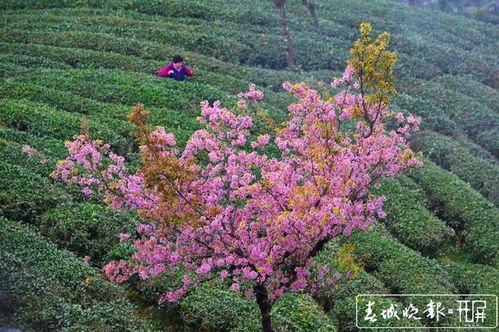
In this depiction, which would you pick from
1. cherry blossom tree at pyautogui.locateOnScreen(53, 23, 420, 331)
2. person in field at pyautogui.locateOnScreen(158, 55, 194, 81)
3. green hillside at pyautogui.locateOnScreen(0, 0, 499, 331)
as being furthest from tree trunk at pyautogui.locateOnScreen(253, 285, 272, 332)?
person in field at pyautogui.locateOnScreen(158, 55, 194, 81)

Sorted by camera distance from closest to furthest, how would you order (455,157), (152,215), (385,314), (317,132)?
(152,215) < (317,132) < (385,314) < (455,157)

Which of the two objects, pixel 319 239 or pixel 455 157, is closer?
pixel 319 239

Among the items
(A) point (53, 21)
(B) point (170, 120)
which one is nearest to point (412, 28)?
(A) point (53, 21)

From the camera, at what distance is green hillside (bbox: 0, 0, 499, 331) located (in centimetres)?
1405

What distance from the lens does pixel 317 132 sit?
12930mm

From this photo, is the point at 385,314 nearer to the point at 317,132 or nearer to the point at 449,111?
the point at 317,132

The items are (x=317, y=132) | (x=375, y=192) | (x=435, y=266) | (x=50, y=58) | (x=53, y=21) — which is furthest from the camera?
(x=53, y=21)

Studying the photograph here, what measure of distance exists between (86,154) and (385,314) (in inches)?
308

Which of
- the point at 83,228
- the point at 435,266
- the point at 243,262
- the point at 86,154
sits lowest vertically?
the point at 435,266

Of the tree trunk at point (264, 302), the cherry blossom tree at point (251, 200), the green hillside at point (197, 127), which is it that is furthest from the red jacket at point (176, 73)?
the tree trunk at point (264, 302)

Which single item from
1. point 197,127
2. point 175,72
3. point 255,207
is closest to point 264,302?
point 255,207

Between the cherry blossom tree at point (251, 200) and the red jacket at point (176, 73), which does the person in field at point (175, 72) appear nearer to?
the red jacket at point (176, 73)

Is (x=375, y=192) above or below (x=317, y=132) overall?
below

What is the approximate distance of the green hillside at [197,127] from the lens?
14047mm
